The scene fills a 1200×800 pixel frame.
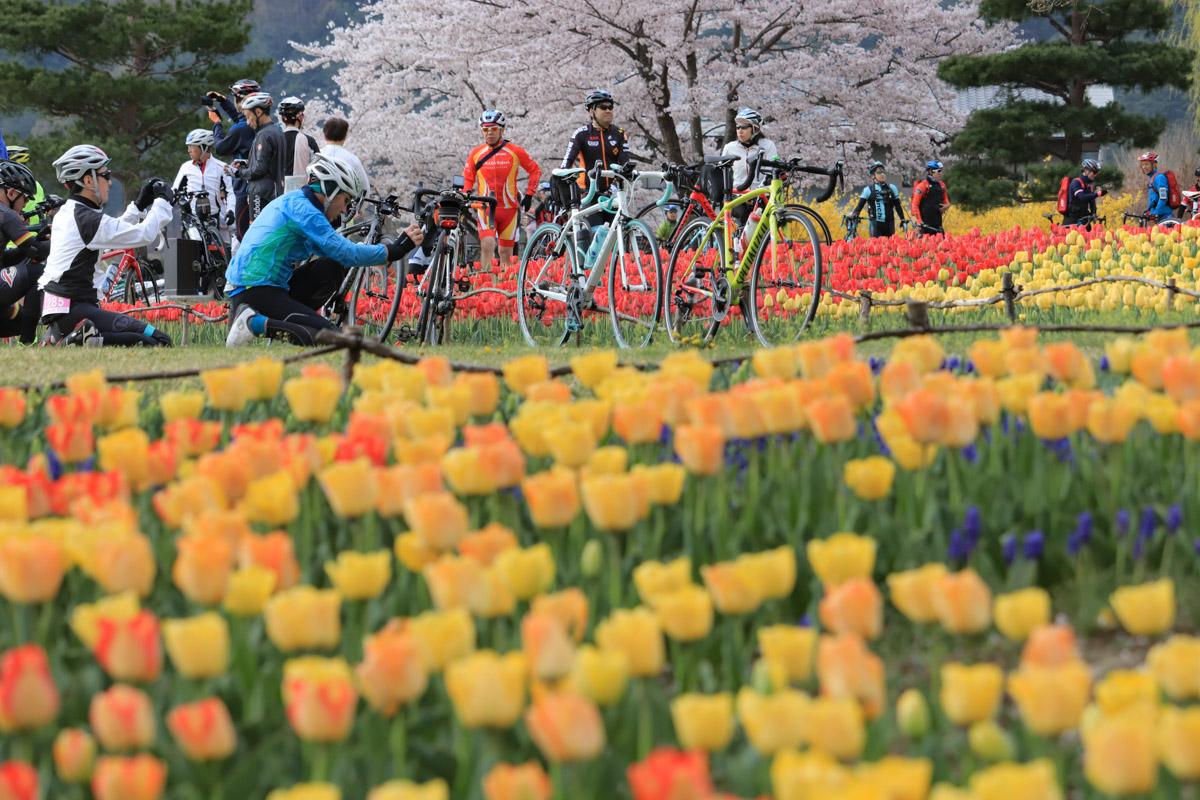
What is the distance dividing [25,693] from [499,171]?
34.7 feet

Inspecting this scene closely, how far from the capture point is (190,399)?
2.87m

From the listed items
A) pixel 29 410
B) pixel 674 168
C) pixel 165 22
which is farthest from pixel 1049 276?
pixel 165 22

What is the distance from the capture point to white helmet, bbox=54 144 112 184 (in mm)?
8680

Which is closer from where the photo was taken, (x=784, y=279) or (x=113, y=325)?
A: (x=784, y=279)

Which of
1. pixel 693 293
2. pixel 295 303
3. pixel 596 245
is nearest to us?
pixel 295 303

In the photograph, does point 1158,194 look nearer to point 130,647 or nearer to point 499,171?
point 499,171

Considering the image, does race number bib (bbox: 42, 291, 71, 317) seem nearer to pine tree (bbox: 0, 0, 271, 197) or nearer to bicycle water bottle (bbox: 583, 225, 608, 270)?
bicycle water bottle (bbox: 583, 225, 608, 270)

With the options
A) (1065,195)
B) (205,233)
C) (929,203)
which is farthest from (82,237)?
(1065,195)

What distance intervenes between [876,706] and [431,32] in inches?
1140

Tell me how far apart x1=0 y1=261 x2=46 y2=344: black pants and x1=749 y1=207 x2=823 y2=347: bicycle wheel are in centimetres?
564

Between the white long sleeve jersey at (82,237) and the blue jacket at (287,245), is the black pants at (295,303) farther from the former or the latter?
the white long sleeve jersey at (82,237)

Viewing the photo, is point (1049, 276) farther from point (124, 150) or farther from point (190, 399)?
point (124, 150)

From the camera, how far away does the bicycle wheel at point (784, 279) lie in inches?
302

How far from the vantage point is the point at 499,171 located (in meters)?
11.6
